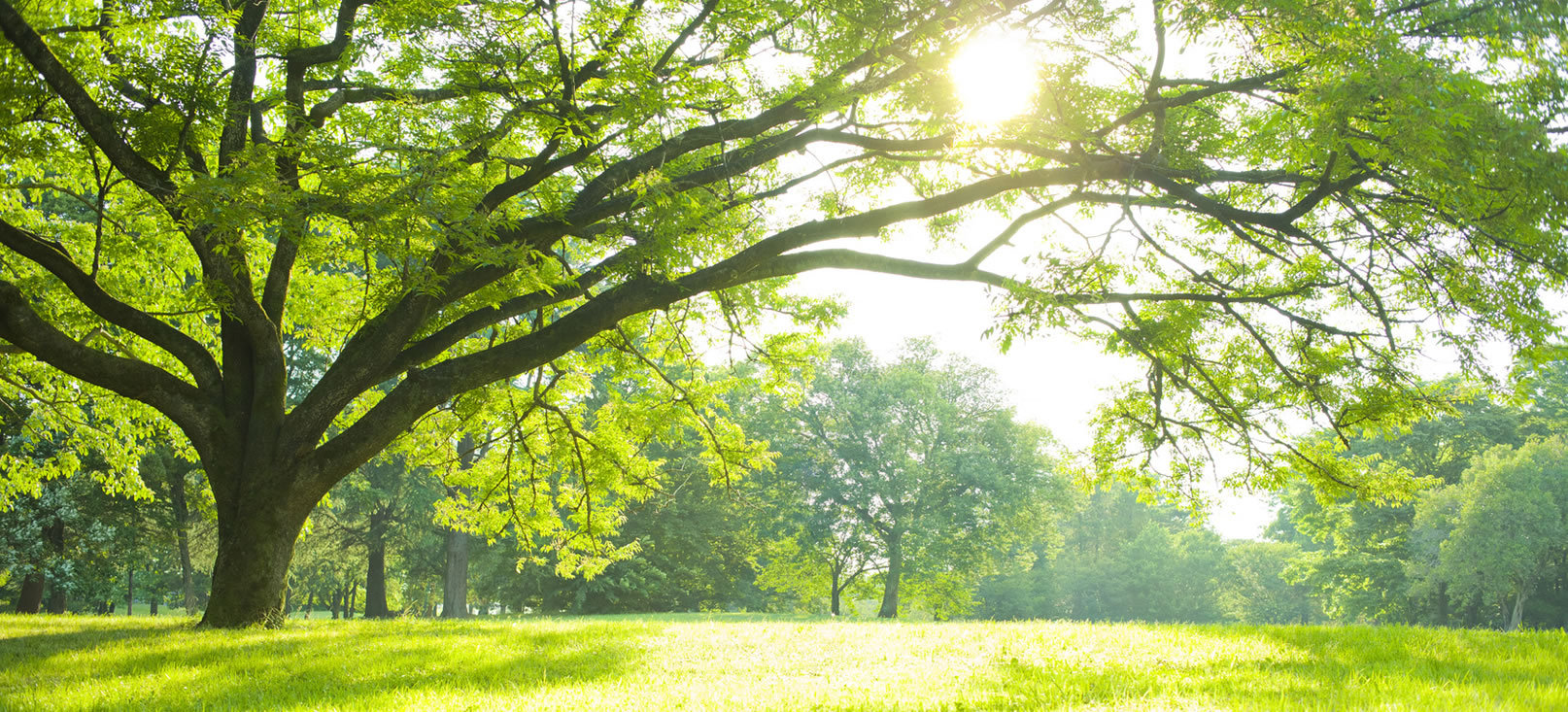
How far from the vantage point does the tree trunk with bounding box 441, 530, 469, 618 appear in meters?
26.2

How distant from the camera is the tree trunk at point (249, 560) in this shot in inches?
385

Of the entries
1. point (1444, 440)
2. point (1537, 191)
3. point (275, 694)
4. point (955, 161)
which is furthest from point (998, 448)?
point (275, 694)

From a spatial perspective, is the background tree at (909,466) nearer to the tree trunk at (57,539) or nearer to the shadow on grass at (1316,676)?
the tree trunk at (57,539)

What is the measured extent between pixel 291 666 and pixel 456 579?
2148 cm

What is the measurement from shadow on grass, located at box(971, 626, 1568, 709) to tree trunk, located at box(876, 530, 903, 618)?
25695 millimetres

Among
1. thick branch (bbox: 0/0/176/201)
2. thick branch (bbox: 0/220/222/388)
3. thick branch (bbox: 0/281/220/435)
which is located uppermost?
thick branch (bbox: 0/0/176/201)

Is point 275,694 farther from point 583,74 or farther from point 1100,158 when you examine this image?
point 1100,158

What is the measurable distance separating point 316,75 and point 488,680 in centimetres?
979

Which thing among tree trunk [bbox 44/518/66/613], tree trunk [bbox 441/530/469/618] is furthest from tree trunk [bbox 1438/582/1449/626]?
tree trunk [bbox 44/518/66/613]

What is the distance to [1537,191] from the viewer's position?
5.53 metres

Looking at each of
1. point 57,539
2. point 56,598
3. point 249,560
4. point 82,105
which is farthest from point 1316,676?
point 56,598

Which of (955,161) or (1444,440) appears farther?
(1444,440)

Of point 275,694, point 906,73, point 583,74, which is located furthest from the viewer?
point 583,74

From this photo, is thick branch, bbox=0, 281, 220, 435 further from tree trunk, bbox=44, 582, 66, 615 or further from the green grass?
tree trunk, bbox=44, 582, 66, 615
